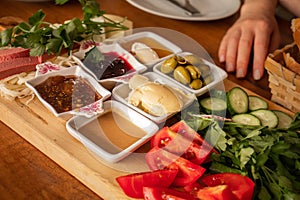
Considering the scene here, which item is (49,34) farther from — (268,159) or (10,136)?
(268,159)

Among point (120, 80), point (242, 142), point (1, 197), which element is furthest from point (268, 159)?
point (1, 197)

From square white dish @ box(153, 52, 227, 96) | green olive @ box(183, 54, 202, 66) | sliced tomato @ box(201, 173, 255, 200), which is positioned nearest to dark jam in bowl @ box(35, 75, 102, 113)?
square white dish @ box(153, 52, 227, 96)

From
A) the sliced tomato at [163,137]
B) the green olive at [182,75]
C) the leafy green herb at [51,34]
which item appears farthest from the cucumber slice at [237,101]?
the leafy green herb at [51,34]

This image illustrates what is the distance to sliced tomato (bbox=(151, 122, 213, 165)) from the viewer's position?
1466mm

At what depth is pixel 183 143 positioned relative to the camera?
1486 millimetres

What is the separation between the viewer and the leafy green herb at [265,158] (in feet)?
4.39

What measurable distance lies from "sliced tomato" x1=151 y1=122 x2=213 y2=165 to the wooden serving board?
7 cm

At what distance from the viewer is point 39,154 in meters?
1.55

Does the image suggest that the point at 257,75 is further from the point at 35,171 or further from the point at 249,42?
the point at 35,171

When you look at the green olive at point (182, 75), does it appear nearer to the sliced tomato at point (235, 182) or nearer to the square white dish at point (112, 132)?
the square white dish at point (112, 132)

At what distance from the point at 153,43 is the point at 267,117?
0.57 metres

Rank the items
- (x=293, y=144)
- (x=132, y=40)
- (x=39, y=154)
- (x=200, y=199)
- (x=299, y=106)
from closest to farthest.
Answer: (x=200, y=199) → (x=293, y=144) → (x=39, y=154) → (x=299, y=106) → (x=132, y=40)

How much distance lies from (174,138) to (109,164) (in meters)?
0.19

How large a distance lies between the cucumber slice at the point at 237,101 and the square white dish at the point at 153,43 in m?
0.33
